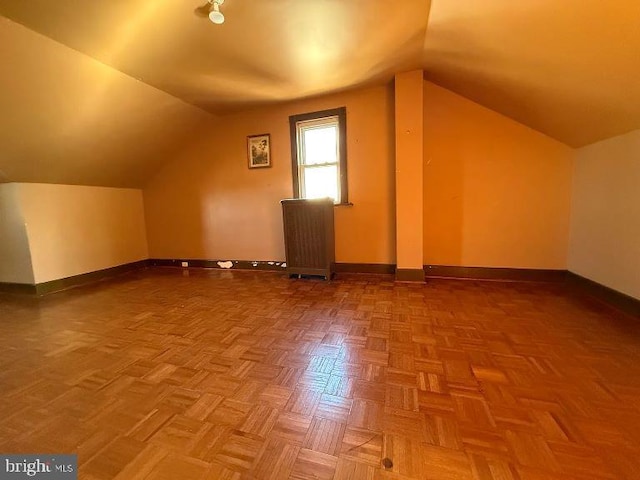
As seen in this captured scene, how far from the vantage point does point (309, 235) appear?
10.9 ft

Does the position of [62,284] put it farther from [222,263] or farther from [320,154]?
[320,154]

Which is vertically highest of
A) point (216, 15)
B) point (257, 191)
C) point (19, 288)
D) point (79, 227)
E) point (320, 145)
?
point (216, 15)

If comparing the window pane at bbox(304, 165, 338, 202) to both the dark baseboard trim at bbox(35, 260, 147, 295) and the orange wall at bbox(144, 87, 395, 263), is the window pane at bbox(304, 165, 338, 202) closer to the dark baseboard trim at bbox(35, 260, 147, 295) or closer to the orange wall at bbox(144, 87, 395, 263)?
the orange wall at bbox(144, 87, 395, 263)

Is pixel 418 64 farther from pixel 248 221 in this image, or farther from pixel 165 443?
pixel 165 443

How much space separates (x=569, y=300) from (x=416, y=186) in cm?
176

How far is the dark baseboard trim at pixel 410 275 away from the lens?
10.3 ft

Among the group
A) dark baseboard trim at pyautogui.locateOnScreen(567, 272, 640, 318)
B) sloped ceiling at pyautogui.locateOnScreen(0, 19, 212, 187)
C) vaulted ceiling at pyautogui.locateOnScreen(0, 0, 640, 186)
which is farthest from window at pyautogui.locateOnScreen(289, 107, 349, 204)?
dark baseboard trim at pyautogui.locateOnScreen(567, 272, 640, 318)

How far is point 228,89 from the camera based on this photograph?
3.05 metres

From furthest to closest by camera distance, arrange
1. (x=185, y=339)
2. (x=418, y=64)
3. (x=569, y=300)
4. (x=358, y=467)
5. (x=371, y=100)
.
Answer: (x=371, y=100)
(x=418, y=64)
(x=569, y=300)
(x=185, y=339)
(x=358, y=467)

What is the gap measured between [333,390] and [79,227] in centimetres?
407

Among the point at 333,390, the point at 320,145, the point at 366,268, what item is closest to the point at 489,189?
the point at 366,268

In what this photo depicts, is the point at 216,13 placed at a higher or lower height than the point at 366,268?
higher

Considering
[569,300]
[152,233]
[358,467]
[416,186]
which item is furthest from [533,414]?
[152,233]

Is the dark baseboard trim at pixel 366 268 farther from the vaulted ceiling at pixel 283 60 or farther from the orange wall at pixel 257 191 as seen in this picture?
the vaulted ceiling at pixel 283 60
